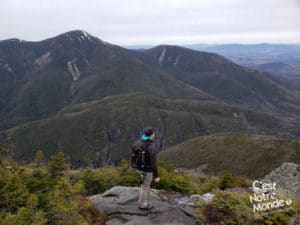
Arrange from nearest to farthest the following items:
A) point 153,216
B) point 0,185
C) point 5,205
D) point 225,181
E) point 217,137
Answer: point 153,216 → point 5,205 → point 0,185 → point 225,181 → point 217,137

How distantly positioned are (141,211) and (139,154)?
3.07 meters

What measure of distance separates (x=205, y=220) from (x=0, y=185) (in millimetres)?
13480

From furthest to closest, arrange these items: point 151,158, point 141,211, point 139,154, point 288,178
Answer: point 288,178 < point 141,211 < point 139,154 < point 151,158

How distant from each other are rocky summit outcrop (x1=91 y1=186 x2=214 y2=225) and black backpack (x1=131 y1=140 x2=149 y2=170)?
246 centimetres

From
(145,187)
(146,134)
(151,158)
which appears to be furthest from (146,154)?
(145,187)

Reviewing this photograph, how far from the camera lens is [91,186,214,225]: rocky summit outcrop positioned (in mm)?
17047

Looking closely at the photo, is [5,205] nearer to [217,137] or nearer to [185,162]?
Answer: [185,162]

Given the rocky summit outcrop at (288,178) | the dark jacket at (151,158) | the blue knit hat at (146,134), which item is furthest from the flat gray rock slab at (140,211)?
the rocky summit outcrop at (288,178)

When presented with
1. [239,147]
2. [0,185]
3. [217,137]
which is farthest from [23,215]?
[217,137]

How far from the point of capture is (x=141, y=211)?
58.7 ft

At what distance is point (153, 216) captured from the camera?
17.5m

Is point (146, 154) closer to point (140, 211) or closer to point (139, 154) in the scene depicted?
point (139, 154)

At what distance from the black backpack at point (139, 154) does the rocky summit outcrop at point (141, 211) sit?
2460mm

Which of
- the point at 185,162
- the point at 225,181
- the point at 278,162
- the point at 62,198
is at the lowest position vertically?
the point at 185,162
